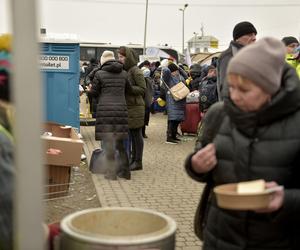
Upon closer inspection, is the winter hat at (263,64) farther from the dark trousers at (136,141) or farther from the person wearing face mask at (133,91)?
the dark trousers at (136,141)

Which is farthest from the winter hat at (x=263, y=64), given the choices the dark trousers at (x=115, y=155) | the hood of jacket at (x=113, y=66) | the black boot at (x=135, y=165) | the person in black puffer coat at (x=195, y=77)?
the person in black puffer coat at (x=195, y=77)

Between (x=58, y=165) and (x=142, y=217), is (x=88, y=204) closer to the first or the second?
(x=58, y=165)

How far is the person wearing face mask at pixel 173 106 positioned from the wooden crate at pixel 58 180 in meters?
7.11

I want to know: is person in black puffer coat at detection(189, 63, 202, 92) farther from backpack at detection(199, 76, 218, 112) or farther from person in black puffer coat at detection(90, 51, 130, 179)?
person in black puffer coat at detection(90, 51, 130, 179)

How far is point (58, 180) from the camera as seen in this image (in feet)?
16.0

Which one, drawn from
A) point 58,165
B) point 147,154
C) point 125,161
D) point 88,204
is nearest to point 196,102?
point 147,154

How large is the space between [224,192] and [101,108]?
5728 millimetres

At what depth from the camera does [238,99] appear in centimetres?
233

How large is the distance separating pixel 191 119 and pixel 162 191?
18.6 ft

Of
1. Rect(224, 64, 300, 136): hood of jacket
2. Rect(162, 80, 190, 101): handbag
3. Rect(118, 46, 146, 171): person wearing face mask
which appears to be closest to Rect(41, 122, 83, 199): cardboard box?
Rect(224, 64, 300, 136): hood of jacket

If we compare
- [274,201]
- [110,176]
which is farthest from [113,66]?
[274,201]

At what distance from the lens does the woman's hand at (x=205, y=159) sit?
2402 mm

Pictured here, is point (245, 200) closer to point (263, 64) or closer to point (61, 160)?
point (263, 64)

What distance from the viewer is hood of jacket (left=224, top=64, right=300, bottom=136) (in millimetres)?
2309
